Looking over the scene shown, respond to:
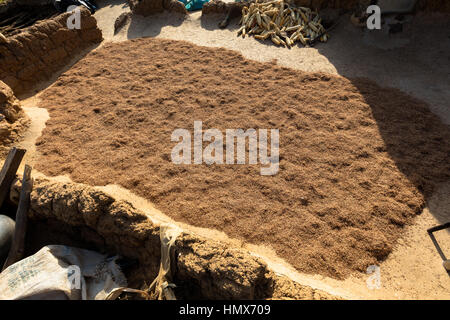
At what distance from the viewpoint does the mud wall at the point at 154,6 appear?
10.7 m

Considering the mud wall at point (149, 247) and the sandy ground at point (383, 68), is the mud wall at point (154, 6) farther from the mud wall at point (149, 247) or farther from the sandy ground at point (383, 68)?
the mud wall at point (149, 247)

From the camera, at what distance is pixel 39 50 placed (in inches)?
333

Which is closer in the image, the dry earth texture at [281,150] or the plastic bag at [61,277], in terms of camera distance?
the plastic bag at [61,277]

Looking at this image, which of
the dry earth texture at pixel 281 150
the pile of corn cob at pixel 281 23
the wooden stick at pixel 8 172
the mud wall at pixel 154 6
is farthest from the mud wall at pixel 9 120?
the pile of corn cob at pixel 281 23

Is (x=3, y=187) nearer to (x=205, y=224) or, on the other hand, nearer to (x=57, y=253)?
(x=57, y=253)

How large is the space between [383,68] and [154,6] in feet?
27.5

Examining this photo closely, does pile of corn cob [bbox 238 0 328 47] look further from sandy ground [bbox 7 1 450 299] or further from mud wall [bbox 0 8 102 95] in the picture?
mud wall [bbox 0 8 102 95]

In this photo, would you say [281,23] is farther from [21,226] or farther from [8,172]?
[21,226]

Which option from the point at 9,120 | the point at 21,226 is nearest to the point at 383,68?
the point at 21,226

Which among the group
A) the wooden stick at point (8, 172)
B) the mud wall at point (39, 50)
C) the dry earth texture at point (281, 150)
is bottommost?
the dry earth texture at point (281, 150)

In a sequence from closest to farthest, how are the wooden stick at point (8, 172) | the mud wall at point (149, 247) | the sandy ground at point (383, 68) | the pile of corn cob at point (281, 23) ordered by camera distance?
the mud wall at point (149, 247), the sandy ground at point (383, 68), the wooden stick at point (8, 172), the pile of corn cob at point (281, 23)

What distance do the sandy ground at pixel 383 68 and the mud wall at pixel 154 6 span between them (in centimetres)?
36

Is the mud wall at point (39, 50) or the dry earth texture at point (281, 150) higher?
the mud wall at point (39, 50)

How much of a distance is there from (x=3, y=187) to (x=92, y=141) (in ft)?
5.97
